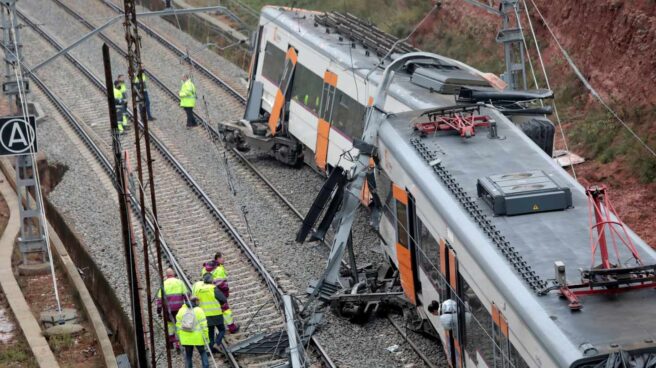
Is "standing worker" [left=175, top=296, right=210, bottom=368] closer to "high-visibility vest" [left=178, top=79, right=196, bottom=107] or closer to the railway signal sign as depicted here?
the railway signal sign

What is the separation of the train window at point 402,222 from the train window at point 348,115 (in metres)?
5.22

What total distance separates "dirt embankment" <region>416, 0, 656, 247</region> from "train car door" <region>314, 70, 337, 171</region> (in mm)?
5124

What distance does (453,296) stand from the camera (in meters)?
15.5

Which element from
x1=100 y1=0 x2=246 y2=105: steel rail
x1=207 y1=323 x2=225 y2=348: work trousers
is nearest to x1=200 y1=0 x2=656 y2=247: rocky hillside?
x1=100 y1=0 x2=246 y2=105: steel rail

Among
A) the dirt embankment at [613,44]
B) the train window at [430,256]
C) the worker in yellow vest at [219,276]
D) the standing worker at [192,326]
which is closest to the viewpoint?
the train window at [430,256]

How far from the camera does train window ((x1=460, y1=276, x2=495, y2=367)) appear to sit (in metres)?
14.0

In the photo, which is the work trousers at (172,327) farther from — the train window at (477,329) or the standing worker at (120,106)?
the standing worker at (120,106)

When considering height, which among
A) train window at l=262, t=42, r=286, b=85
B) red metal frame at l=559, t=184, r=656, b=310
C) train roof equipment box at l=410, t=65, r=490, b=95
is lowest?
train window at l=262, t=42, r=286, b=85

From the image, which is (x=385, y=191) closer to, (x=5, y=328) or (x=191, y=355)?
(x=191, y=355)

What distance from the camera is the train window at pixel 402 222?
1762 centimetres

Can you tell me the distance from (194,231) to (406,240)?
7.88 meters

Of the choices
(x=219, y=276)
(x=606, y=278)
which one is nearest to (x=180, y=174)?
(x=219, y=276)

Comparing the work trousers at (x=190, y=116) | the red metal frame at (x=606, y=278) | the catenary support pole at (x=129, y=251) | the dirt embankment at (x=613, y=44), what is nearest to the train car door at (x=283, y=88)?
the work trousers at (x=190, y=116)

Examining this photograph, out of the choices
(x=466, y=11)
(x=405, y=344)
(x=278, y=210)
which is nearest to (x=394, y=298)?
(x=405, y=344)
